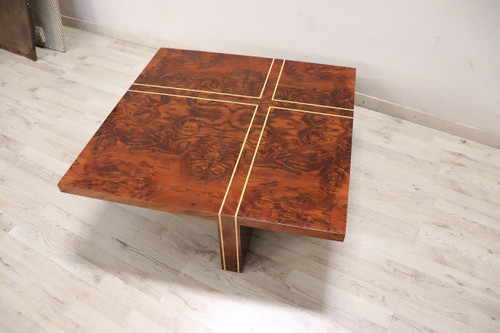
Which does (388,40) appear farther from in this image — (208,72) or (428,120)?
(208,72)

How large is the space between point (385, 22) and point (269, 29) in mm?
722

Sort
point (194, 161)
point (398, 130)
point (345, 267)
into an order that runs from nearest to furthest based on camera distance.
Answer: point (194, 161) → point (345, 267) → point (398, 130)

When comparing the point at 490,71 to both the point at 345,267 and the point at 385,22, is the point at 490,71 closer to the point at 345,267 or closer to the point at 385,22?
the point at 385,22

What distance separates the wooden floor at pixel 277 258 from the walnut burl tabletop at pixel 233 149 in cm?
21

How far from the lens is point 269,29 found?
2555mm

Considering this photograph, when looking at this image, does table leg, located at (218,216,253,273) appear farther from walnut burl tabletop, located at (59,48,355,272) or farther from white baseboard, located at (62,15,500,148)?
white baseboard, located at (62,15,500,148)

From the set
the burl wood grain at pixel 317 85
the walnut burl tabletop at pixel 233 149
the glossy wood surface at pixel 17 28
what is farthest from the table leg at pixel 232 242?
the glossy wood surface at pixel 17 28

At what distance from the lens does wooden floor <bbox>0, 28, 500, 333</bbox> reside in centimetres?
158

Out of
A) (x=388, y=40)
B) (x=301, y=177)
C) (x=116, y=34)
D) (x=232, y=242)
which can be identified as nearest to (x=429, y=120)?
(x=388, y=40)

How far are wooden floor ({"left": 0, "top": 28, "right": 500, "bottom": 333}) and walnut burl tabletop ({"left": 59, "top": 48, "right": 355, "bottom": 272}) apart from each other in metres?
0.21

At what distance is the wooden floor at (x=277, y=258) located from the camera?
1.58 meters

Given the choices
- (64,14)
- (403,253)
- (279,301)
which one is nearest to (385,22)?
(403,253)

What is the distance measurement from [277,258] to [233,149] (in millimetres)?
527

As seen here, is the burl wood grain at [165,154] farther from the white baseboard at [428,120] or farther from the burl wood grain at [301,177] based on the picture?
the white baseboard at [428,120]
